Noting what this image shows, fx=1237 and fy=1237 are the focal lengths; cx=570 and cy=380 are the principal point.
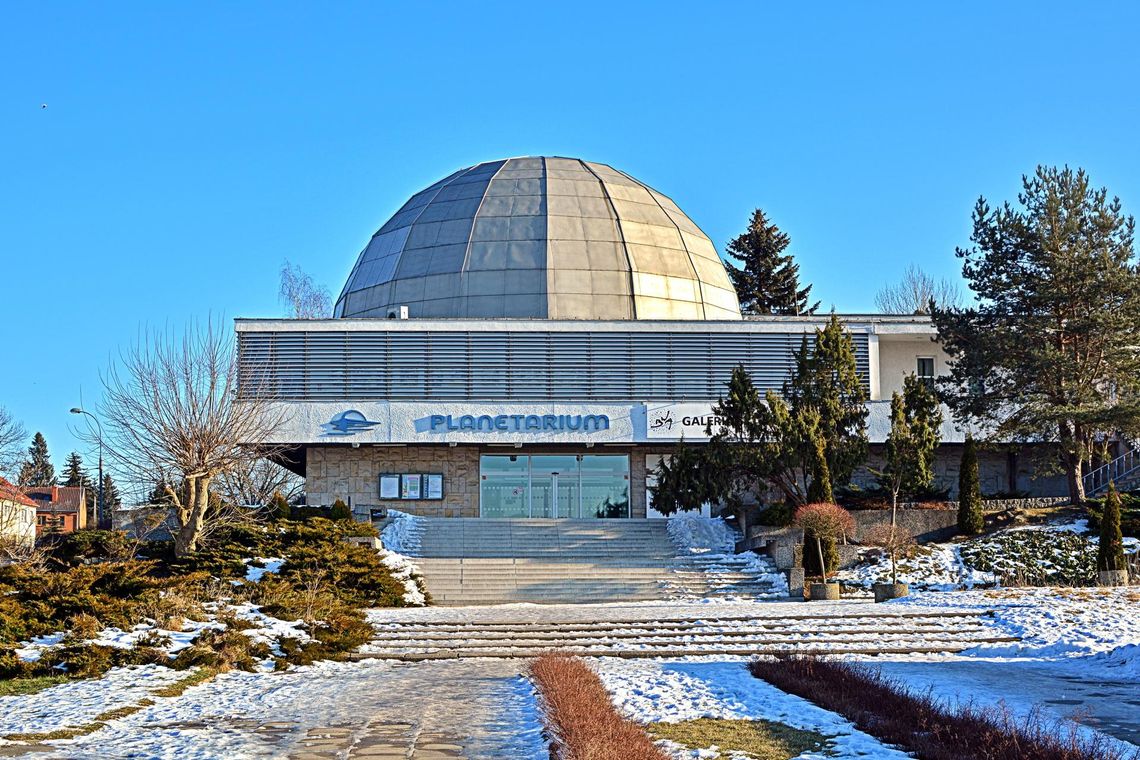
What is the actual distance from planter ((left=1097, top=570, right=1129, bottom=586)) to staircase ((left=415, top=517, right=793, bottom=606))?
6.49 m

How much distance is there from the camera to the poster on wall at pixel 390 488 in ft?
125

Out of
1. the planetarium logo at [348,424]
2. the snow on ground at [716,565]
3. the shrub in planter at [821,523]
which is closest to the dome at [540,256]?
the planetarium logo at [348,424]

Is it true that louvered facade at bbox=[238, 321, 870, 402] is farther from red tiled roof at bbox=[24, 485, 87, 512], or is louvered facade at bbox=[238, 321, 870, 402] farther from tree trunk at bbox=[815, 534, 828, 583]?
red tiled roof at bbox=[24, 485, 87, 512]

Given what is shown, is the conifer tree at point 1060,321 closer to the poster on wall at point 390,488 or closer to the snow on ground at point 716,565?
the snow on ground at point 716,565

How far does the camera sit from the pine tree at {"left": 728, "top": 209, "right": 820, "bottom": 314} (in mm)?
64500

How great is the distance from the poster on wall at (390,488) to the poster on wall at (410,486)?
0.15 m

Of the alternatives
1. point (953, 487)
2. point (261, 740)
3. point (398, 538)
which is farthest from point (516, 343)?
point (261, 740)

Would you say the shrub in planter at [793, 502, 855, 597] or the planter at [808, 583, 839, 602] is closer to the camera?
the planter at [808, 583, 839, 602]

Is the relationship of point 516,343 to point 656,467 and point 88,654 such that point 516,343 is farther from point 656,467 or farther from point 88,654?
point 88,654

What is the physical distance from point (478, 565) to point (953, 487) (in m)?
17.7

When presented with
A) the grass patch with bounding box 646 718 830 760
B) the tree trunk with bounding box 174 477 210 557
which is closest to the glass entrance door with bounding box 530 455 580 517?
the tree trunk with bounding box 174 477 210 557

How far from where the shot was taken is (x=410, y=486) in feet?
125

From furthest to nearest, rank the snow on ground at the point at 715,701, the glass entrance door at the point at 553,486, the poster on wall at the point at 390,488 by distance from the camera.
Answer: the glass entrance door at the point at 553,486, the poster on wall at the point at 390,488, the snow on ground at the point at 715,701

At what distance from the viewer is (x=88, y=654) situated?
520 inches
